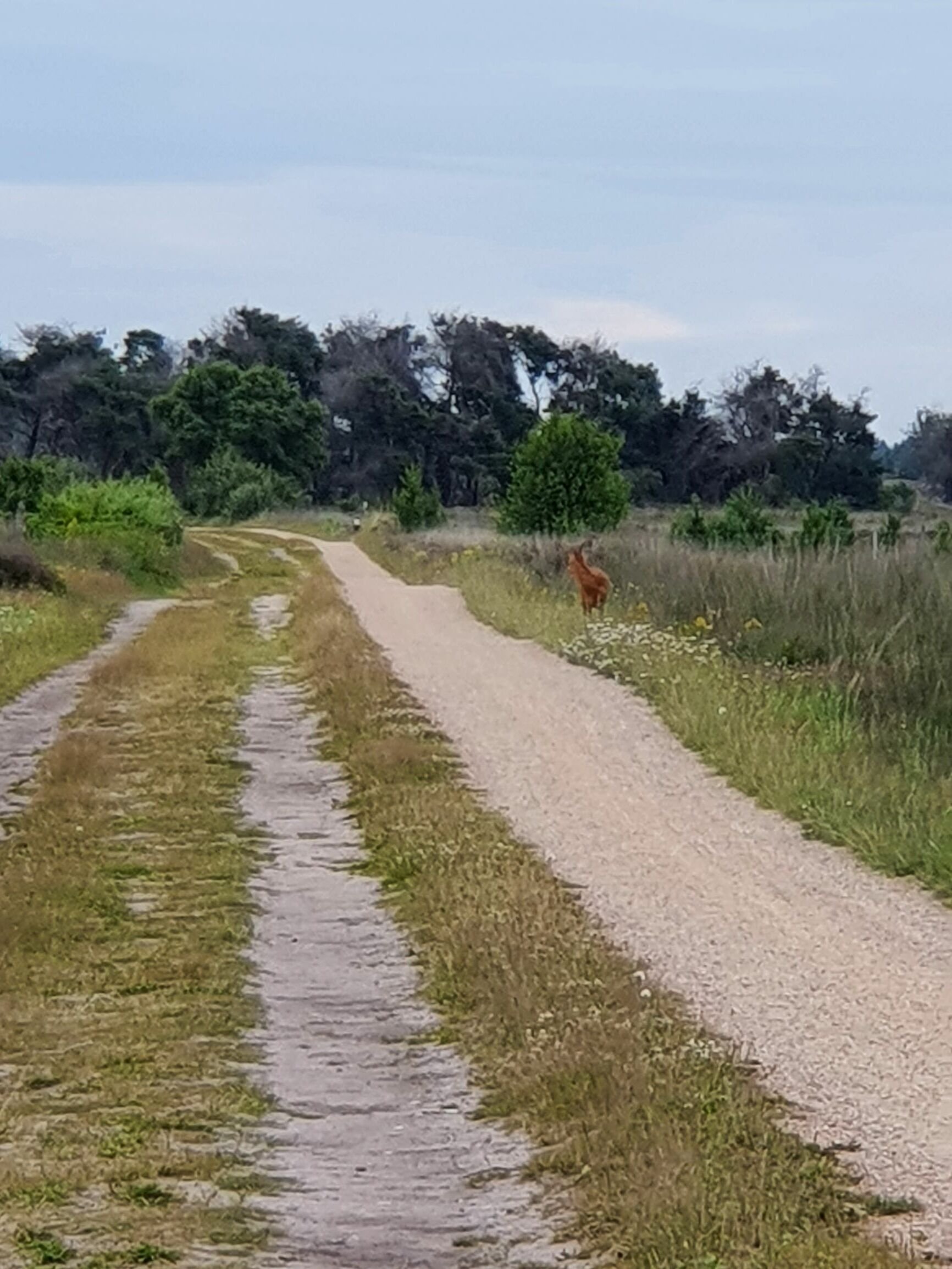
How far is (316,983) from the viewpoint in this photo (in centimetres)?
880

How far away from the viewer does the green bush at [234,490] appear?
8031cm

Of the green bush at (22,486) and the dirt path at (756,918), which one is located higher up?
the green bush at (22,486)

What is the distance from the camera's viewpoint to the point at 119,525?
146ft

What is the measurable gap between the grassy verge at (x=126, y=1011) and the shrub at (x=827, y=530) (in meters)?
13.8

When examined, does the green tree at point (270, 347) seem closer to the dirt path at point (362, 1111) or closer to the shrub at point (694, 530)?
the shrub at point (694, 530)

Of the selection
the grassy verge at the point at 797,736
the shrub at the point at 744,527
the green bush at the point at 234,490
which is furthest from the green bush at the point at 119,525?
the green bush at the point at 234,490

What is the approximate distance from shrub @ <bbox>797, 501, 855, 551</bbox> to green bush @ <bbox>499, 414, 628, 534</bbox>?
15.7ft

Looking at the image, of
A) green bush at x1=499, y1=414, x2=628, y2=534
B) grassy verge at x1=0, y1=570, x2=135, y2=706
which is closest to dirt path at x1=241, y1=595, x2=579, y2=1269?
grassy verge at x1=0, y1=570, x2=135, y2=706

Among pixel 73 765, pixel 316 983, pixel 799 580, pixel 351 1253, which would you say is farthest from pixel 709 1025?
pixel 799 580

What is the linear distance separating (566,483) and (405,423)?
44395mm

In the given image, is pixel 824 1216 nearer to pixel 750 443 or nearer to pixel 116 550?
pixel 116 550

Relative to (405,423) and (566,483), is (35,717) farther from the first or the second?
(405,423)

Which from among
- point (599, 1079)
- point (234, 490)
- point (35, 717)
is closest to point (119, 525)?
point (35, 717)

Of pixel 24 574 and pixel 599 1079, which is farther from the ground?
pixel 599 1079
